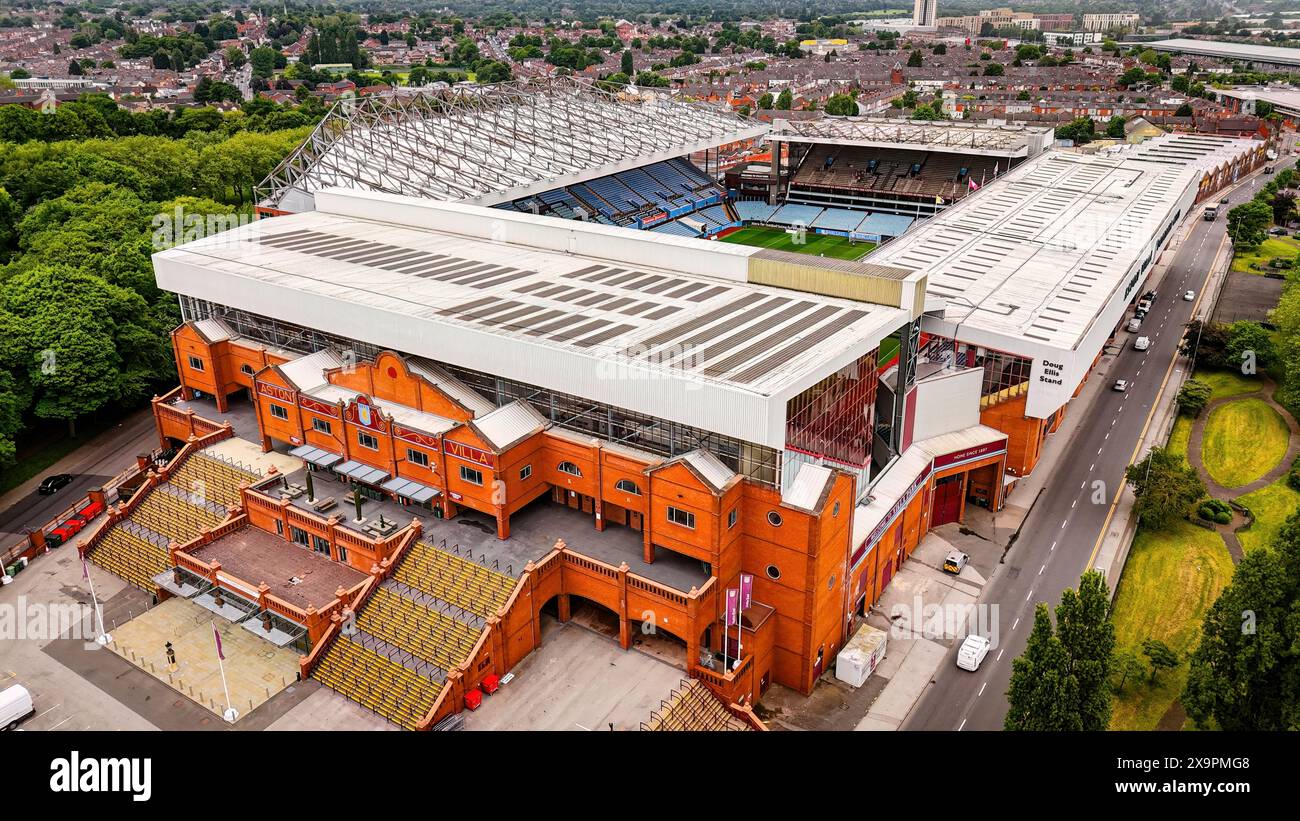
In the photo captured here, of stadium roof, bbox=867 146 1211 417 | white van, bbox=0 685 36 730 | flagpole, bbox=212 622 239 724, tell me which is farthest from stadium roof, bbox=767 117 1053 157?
white van, bbox=0 685 36 730

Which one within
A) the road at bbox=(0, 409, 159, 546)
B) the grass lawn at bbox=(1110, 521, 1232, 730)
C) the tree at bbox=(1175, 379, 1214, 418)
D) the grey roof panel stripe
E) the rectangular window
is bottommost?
the grass lawn at bbox=(1110, 521, 1232, 730)

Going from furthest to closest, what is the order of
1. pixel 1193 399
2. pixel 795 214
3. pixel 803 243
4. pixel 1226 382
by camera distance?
pixel 795 214, pixel 803 243, pixel 1226 382, pixel 1193 399

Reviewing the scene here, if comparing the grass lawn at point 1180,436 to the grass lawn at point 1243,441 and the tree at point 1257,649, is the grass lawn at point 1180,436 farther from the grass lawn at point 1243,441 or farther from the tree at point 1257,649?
the tree at point 1257,649

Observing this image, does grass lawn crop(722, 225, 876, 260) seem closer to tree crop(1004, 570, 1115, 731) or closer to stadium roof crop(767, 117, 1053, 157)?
stadium roof crop(767, 117, 1053, 157)

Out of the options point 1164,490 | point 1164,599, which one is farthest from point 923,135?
point 1164,599

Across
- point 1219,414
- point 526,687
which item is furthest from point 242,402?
point 1219,414

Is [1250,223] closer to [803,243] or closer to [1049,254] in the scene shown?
[1049,254]
